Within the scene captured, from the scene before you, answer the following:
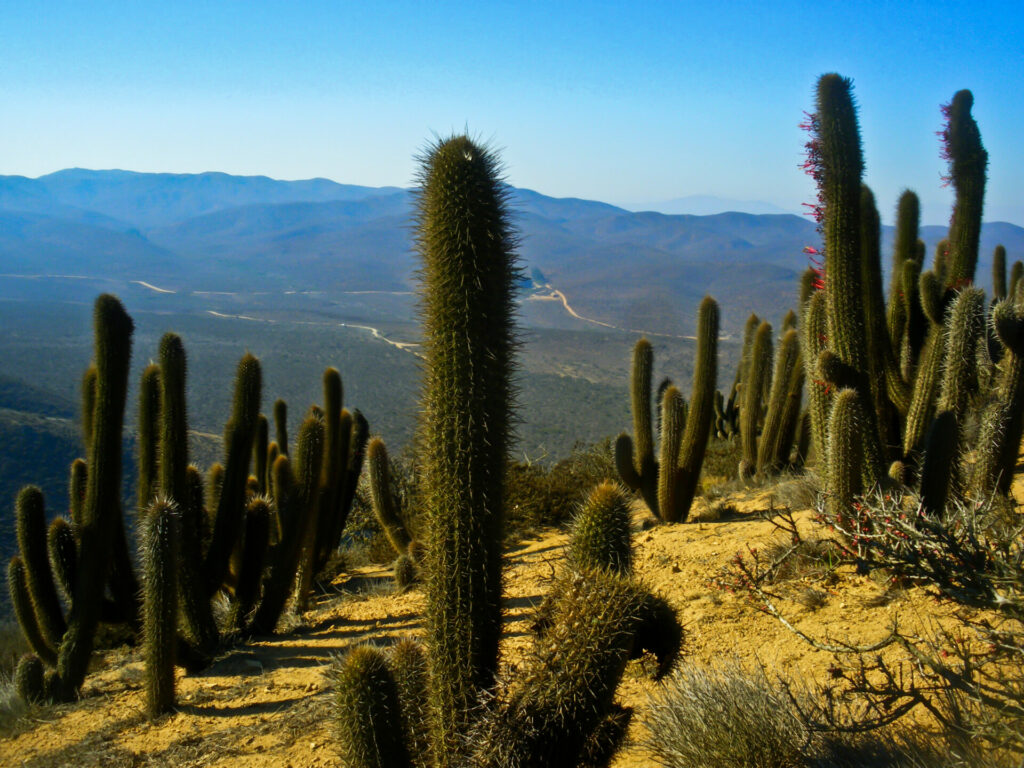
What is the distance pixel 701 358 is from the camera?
792 cm

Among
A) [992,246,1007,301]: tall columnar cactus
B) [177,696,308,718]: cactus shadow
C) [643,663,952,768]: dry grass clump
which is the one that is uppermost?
[992,246,1007,301]: tall columnar cactus

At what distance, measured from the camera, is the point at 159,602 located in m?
5.15

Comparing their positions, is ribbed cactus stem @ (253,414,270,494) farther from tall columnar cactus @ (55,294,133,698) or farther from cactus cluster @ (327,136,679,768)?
cactus cluster @ (327,136,679,768)

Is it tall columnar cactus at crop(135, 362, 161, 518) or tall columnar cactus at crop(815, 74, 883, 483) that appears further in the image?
tall columnar cactus at crop(135, 362, 161, 518)

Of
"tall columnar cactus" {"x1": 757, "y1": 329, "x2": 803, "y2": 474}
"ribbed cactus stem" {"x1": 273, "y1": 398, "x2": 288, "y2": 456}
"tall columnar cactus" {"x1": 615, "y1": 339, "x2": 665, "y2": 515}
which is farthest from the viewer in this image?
"ribbed cactus stem" {"x1": 273, "y1": 398, "x2": 288, "y2": 456}

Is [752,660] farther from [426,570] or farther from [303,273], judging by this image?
[303,273]

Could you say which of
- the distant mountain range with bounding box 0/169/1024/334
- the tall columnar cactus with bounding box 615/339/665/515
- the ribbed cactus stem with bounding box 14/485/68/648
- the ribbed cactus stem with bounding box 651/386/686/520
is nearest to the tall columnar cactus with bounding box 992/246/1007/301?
the distant mountain range with bounding box 0/169/1024/334

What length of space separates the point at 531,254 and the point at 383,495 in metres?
76.4

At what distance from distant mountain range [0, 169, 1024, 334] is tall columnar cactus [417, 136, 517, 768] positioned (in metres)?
7.31

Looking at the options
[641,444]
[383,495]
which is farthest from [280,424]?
[641,444]

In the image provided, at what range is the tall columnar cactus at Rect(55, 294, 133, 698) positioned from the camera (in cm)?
566

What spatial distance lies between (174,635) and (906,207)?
842 cm

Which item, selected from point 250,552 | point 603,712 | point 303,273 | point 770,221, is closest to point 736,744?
point 603,712

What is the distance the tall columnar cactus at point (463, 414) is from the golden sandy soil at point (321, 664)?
0.94 ft
